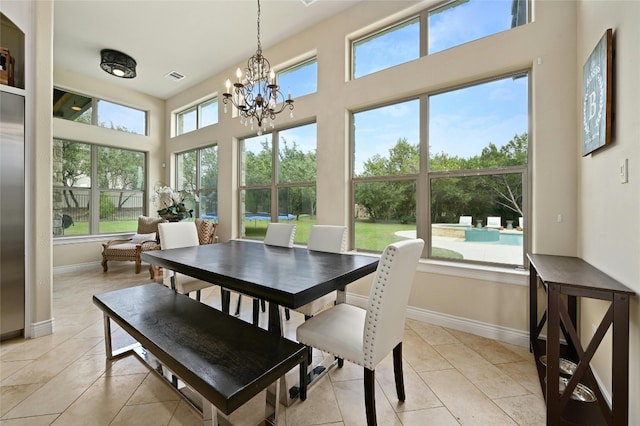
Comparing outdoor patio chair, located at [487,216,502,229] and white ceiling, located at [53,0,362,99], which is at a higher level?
white ceiling, located at [53,0,362,99]

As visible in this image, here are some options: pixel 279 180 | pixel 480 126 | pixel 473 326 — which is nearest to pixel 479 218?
pixel 480 126

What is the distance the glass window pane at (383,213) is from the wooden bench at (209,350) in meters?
1.99

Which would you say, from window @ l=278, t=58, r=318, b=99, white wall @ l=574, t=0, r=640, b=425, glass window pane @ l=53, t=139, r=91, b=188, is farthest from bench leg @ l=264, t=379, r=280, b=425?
glass window pane @ l=53, t=139, r=91, b=188

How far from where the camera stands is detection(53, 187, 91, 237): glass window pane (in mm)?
4930

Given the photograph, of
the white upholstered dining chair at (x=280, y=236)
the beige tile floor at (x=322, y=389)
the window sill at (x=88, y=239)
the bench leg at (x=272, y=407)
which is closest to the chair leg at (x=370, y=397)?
the beige tile floor at (x=322, y=389)

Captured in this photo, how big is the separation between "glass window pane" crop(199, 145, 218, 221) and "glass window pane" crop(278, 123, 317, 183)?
1.78m

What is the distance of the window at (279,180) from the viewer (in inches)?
157

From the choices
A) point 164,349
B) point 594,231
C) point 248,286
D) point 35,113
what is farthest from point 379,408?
point 35,113

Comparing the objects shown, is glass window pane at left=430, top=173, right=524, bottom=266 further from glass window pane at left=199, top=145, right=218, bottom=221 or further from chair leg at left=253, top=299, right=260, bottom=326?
glass window pane at left=199, top=145, right=218, bottom=221

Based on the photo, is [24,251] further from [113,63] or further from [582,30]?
[582,30]

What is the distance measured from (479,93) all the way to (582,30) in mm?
791

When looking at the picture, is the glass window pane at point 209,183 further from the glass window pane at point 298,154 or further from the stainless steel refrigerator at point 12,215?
the stainless steel refrigerator at point 12,215

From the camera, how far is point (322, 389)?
177 centimetres

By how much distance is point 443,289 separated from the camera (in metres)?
2.71
